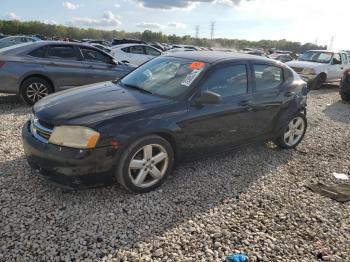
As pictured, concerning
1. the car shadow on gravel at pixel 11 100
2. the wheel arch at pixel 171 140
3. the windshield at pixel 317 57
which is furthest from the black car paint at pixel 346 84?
the car shadow on gravel at pixel 11 100

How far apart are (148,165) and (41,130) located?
48.7 inches

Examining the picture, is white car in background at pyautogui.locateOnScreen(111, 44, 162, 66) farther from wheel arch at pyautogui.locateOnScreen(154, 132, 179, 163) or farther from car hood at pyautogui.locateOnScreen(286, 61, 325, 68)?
wheel arch at pyautogui.locateOnScreen(154, 132, 179, 163)

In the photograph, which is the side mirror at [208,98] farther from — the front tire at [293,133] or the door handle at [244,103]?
the front tire at [293,133]

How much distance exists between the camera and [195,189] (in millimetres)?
4113

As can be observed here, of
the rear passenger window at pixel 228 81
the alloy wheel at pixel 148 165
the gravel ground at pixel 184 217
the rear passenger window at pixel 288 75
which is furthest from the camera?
the rear passenger window at pixel 288 75

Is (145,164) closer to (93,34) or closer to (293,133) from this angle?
(293,133)

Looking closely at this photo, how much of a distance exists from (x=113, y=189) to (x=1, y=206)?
118 centimetres

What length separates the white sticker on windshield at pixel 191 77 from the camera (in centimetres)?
421

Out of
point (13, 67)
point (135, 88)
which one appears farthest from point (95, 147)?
point (13, 67)

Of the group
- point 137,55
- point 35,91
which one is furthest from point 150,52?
point 35,91

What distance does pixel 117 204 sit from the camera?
11.9 ft

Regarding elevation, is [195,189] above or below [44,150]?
below

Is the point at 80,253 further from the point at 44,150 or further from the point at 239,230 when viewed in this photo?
the point at 239,230

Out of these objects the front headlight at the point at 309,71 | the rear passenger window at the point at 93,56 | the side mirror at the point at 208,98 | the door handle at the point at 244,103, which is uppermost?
the rear passenger window at the point at 93,56
